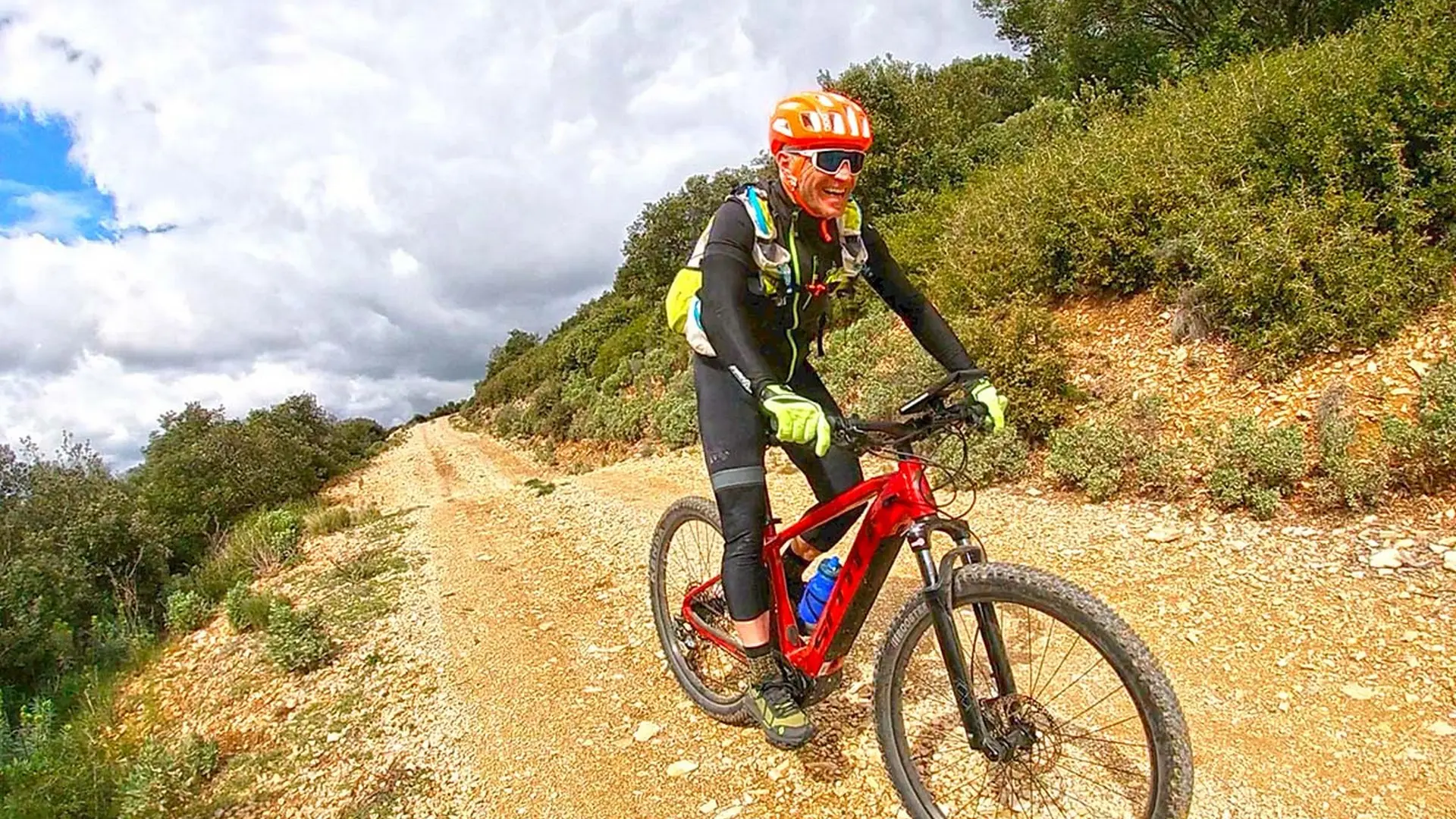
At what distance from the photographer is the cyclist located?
126 inches

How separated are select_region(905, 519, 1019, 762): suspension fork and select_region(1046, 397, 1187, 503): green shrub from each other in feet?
14.7

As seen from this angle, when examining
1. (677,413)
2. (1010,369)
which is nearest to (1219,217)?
(1010,369)

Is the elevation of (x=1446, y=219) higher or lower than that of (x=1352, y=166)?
lower

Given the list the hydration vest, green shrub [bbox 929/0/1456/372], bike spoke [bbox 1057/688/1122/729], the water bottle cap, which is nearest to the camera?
bike spoke [bbox 1057/688/1122/729]

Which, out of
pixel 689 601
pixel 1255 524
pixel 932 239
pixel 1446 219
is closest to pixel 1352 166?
pixel 1446 219

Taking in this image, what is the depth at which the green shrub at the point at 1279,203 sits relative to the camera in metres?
6.80

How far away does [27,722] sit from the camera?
626 centimetres

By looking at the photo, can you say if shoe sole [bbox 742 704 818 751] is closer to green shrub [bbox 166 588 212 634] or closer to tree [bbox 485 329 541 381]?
green shrub [bbox 166 588 212 634]

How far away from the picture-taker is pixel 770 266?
3.36 meters

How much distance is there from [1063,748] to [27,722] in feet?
26.3

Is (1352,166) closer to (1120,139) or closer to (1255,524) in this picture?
(1120,139)

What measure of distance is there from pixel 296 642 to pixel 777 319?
16.2ft

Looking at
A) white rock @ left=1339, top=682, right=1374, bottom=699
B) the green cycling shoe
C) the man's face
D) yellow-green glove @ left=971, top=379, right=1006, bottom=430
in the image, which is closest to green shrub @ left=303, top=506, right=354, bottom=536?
the green cycling shoe

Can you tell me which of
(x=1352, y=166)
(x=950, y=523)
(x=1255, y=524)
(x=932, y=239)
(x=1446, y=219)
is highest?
(x=932, y=239)
